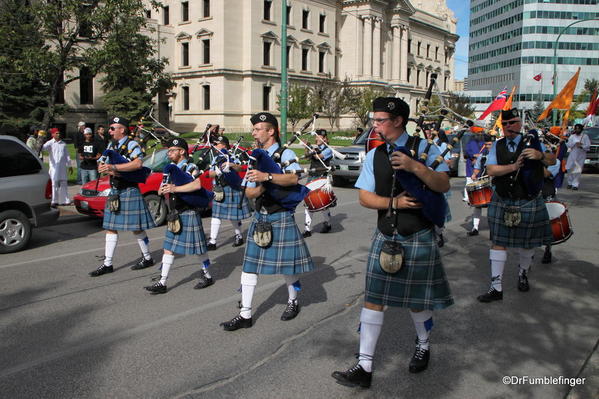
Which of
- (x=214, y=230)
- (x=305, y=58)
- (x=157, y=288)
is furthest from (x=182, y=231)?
Result: (x=305, y=58)

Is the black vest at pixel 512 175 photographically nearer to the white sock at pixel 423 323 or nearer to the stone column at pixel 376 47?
the white sock at pixel 423 323

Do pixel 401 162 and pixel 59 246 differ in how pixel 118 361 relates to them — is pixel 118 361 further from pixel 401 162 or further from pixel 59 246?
pixel 59 246

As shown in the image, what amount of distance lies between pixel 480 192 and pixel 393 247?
5179 millimetres

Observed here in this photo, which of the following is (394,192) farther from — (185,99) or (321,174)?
(185,99)

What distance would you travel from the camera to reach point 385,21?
2753 inches

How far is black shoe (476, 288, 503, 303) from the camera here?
5770mm

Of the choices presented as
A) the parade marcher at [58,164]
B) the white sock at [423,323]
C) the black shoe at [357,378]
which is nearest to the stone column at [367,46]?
the parade marcher at [58,164]

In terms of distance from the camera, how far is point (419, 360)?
407 centimetres

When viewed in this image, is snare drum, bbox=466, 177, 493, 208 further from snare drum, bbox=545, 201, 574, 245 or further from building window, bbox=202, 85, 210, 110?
building window, bbox=202, 85, 210, 110

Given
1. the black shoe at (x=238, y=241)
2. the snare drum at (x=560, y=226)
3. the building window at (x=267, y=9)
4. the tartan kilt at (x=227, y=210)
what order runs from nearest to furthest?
the snare drum at (x=560, y=226)
the tartan kilt at (x=227, y=210)
the black shoe at (x=238, y=241)
the building window at (x=267, y=9)

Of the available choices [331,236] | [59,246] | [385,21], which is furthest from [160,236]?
[385,21]

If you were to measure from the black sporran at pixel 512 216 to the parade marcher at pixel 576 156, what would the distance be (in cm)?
1234

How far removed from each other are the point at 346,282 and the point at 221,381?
290 centimetres

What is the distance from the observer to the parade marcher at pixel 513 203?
5664mm
